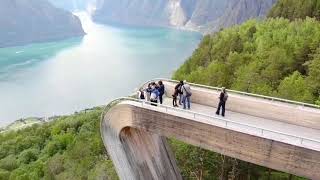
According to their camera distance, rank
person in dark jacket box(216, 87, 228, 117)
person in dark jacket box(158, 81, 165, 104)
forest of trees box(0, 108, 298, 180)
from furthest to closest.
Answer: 1. forest of trees box(0, 108, 298, 180)
2. person in dark jacket box(158, 81, 165, 104)
3. person in dark jacket box(216, 87, 228, 117)

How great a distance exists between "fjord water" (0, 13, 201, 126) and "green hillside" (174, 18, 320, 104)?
4497 cm

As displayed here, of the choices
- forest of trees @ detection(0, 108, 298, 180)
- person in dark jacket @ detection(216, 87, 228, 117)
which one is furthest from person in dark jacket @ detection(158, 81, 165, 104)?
forest of trees @ detection(0, 108, 298, 180)

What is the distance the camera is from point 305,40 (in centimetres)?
4056

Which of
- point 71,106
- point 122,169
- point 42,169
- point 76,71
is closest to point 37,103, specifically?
point 71,106

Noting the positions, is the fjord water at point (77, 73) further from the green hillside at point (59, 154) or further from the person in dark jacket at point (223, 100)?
the person in dark jacket at point (223, 100)

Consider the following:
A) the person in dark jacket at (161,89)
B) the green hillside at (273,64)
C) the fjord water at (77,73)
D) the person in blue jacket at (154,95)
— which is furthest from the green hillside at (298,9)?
the person in blue jacket at (154,95)

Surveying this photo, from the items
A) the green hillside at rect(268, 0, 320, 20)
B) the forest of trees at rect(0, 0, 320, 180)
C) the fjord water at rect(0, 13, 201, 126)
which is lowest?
the fjord water at rect(0, 13, 201, 126)

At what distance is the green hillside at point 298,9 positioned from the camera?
67769 mm

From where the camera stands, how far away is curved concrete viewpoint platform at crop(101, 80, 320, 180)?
14.7m

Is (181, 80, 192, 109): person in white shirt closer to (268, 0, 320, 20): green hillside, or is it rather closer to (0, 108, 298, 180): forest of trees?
(0, 108, 298, 180): forest of trees

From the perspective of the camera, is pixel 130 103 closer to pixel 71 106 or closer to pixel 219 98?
pixel 219 98

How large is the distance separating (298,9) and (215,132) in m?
59.4

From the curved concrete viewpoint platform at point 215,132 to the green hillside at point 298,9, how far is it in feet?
171

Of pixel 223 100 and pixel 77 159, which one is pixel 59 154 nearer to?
pixel 77 159
